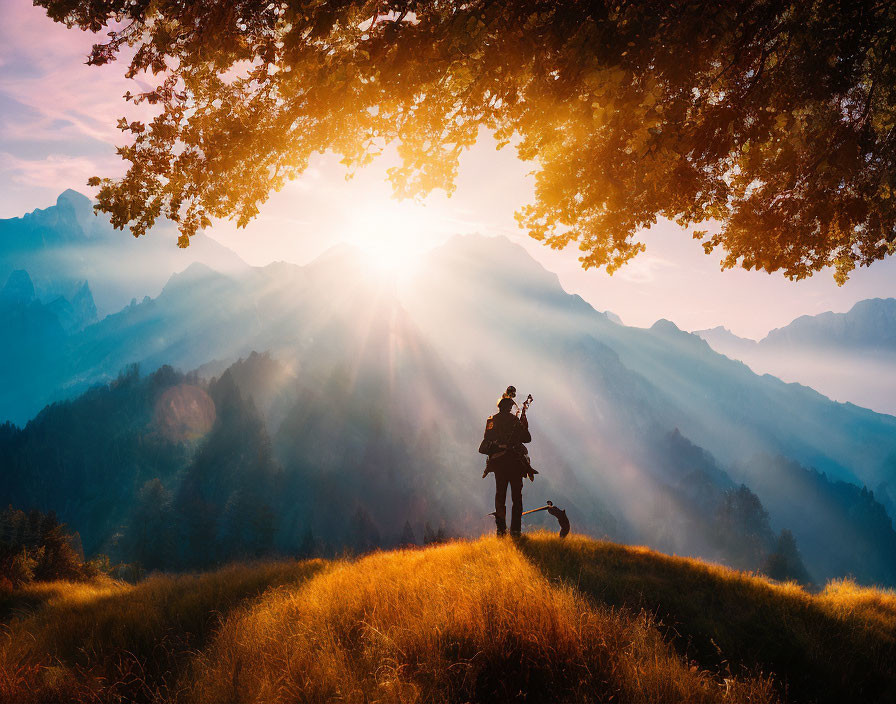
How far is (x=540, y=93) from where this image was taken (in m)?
3.62

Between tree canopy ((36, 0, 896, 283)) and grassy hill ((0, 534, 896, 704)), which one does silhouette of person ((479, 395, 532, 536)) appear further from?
tree canopy ((36, 0, 896, 283))

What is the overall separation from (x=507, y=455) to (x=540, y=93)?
6.34 meters

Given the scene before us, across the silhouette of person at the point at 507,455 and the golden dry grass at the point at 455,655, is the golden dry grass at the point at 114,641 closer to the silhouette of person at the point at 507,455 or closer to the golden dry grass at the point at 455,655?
the golden dry grass at the point at 455,655

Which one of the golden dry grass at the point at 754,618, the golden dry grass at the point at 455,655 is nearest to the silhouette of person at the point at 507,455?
the golden dry grass at the point at 754,618

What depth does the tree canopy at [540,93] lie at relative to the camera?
3.21 meters

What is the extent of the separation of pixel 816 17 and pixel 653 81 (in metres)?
2.81

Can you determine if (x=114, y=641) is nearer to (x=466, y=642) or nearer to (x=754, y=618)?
(x=466, y=642)

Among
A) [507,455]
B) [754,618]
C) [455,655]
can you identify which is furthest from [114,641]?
[754,618]

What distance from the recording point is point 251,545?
7638 centimetres

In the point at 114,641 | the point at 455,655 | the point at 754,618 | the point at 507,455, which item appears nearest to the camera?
the point at 455,655

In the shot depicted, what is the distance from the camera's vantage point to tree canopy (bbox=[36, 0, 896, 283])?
321 cm

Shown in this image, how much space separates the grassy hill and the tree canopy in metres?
3.84

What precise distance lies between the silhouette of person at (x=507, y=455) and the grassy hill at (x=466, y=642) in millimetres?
2183

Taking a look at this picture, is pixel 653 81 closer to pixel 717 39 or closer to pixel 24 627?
pixel 717 39
